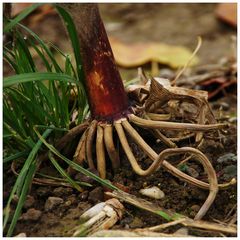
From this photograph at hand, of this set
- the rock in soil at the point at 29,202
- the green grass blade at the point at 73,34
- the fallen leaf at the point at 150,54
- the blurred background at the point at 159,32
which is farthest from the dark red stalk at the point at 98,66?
the fallen leaf at the point at 150,54

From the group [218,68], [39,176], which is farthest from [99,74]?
[218,68]

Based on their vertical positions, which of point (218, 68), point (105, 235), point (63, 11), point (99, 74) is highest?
point (63, 11)

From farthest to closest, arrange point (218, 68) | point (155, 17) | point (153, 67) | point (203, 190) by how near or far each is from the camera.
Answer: point (155, 17) → point (153, 67) → point (218, 68) → point (203, 190)

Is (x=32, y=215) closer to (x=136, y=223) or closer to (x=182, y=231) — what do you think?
(x=136, y=223)

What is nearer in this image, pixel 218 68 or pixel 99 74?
pixel 99 74

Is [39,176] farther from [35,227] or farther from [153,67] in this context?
[153,67]

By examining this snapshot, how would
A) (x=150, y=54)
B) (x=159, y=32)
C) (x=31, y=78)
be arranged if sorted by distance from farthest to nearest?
(x=159, y=32) < (x=150, y=54) < (x=31, y=78)

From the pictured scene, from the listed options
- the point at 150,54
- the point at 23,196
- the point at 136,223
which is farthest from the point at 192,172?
the point at 150,54

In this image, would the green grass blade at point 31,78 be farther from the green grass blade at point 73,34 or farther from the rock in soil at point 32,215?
the rock in soil at point 32,215
